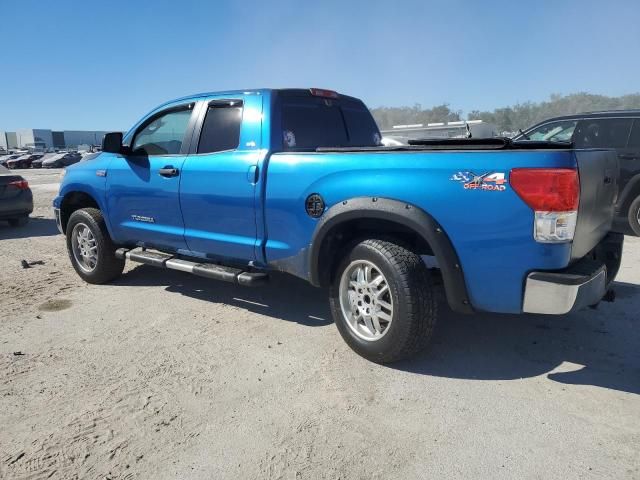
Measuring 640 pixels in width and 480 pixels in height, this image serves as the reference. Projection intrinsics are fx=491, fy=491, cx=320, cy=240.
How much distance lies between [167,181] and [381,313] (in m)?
2.46

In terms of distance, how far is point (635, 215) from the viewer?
307 inches

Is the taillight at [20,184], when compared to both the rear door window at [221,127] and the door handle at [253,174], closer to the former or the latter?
the rear door window at [221,127]

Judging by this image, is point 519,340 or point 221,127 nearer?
point 519,340

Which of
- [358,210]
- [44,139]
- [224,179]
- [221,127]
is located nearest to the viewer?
[358,210]

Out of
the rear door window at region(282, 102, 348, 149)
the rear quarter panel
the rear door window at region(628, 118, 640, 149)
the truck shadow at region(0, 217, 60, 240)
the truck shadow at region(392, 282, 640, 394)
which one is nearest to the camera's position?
the rear quarter panel

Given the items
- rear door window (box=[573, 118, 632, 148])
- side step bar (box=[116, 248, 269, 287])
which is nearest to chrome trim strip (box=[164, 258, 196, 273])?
side step bar (box=[116, 248, 269, 287])

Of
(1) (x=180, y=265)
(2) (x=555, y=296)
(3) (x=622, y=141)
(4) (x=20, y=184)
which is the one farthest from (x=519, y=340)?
(4) (x=20, y=184)

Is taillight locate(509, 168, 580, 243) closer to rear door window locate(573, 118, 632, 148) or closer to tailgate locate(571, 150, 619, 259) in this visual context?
tailgate locate(571, 150, 619, 259)

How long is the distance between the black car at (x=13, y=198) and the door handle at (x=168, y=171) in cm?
678

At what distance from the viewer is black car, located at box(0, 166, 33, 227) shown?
9.62 meters

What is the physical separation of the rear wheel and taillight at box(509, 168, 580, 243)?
6114mm

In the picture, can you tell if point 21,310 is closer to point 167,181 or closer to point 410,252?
point 167,181

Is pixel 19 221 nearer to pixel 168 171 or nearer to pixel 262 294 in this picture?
pixel 168 171

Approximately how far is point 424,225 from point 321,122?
6.20 feet
